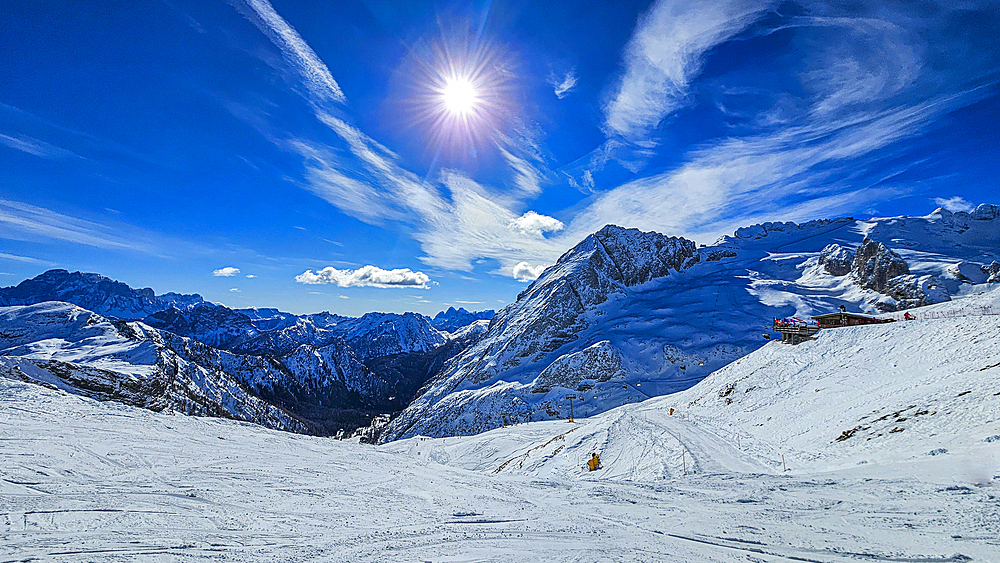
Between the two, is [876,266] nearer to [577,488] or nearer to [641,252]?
[641,252]

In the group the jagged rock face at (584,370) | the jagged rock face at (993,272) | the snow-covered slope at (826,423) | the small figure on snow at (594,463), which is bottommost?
the small figure on snow at (594,463)

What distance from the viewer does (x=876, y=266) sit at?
118 metres

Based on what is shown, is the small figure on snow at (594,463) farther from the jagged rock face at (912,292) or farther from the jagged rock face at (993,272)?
the jagged rock face at (993,272)

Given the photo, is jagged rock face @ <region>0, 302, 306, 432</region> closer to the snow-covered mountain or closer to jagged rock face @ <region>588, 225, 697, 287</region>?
the snow-covered mountain

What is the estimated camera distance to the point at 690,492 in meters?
15.5

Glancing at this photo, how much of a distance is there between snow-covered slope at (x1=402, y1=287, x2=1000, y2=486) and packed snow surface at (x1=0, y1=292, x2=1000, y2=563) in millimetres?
176

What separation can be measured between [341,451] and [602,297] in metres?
142

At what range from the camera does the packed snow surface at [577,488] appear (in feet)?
33.7

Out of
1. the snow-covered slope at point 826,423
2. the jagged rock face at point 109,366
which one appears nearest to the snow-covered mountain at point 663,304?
the snow-covered slope at point 826,423

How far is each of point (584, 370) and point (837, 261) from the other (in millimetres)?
112730

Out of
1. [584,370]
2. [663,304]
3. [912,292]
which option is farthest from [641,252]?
[584,370]

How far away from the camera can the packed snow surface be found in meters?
10.3

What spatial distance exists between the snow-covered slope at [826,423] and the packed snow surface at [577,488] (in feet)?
0.58

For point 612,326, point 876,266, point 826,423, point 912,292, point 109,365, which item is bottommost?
point 109,365
